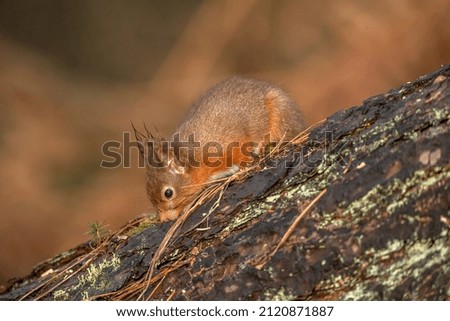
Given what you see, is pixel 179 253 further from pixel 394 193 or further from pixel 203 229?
pixel 394 193

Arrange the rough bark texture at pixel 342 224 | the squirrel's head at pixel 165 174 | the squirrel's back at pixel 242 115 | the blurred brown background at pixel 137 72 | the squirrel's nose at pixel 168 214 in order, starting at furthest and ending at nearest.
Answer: the blurred brown background at pixel 137 72
the squirrel's back at pixel 242 115
the squirrel's head at pixel 165 174
the squirrel's nose at pixel 168 214
the rough bark texture at pixel 342 224

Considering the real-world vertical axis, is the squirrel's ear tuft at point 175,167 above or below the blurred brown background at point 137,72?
below

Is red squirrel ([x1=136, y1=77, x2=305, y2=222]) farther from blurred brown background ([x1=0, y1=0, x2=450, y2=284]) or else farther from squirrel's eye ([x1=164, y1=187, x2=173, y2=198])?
blurred brown background ([x1=0, y1=0, x2=450, y2=284])

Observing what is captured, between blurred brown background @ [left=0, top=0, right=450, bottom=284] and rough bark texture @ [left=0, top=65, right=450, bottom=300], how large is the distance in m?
3.97

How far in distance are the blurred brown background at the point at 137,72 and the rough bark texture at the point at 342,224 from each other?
13.0 feet

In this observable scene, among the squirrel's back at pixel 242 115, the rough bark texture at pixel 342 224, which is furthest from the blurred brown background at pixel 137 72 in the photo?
the rough bark texture at pixel 342 224

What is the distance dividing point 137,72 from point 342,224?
578 cm

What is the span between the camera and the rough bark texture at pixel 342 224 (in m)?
2.51

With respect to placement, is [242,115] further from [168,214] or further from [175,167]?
[168,214]

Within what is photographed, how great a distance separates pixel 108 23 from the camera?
819cm

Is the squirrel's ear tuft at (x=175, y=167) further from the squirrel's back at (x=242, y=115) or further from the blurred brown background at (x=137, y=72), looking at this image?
the blurred brown background at (x=137, y=72)

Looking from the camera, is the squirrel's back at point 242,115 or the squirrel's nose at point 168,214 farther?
the squirrel's back at point 242,115

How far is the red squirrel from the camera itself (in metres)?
4.40

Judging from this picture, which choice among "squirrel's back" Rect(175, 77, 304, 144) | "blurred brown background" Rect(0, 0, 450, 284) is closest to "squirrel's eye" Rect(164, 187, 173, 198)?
"squirrel's back" Rect(175, 77, 304, 144)
